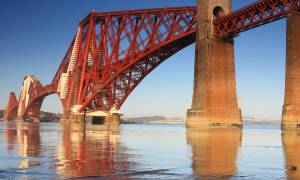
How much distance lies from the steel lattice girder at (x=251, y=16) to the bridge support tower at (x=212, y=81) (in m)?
1.48

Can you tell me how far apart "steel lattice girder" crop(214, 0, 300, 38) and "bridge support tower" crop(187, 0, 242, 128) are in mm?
1483

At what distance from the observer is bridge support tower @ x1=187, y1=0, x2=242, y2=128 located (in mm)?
54625

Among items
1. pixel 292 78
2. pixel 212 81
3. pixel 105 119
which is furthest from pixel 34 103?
pixel 292 78

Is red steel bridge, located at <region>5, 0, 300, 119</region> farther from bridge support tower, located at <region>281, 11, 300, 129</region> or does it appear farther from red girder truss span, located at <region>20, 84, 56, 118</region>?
red girder truss span, located at <region>20, 84, 56, 118</region>

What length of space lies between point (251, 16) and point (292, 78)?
12.7 meters

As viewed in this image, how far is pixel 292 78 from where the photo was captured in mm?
43062

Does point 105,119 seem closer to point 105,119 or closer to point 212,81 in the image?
point 105,119

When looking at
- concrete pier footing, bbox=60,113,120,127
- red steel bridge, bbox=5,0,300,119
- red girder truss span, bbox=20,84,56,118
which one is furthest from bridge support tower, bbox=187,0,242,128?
red girder truss span, bbox=20,84,56,118

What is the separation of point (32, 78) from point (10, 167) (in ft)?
512

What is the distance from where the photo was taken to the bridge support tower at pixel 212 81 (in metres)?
54.6

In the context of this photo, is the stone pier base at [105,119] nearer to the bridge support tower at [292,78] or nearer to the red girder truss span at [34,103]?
the bridge support tower at [292,78]

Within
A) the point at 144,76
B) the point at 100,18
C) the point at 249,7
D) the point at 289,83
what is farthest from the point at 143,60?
the point at 289,83

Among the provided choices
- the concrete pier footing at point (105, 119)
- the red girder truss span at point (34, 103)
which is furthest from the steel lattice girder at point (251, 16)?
the red girder truss span at point (34, 103)

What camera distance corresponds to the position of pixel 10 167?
1230cm
